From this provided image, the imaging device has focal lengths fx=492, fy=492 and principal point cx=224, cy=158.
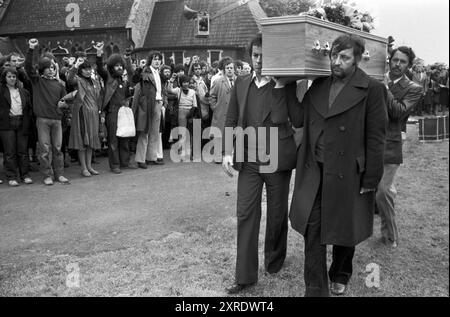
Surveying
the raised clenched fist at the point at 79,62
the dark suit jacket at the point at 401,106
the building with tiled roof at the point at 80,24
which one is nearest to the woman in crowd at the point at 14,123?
the raised clenched fist at the point at 79,62

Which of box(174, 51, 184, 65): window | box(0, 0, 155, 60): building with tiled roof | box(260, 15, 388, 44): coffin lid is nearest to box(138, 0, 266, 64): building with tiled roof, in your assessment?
box(174, 51, 184, 65): window

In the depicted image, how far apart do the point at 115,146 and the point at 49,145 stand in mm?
A: 1553

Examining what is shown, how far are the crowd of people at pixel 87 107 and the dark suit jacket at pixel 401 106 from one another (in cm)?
532

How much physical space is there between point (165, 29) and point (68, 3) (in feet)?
30.2

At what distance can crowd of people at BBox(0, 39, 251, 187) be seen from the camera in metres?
8.44

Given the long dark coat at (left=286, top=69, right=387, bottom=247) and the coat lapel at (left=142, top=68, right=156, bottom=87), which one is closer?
the long dark coat at (left=286, top=69, right=387, bottom=247)

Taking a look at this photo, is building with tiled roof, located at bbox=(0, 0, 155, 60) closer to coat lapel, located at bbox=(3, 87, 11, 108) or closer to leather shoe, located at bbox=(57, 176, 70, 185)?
coat lapel, located at bbox=(3, 87, 11, 108)

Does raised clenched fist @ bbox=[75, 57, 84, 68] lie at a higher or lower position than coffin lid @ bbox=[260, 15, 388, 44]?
higher

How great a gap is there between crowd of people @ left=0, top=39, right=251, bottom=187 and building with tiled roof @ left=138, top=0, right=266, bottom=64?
74.8ft

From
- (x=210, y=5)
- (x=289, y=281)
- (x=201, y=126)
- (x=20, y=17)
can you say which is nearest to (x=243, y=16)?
(x=210, y=5)

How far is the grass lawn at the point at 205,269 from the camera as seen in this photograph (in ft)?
14.4

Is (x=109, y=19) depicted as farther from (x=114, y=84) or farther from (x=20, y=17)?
(x=114, y=84)

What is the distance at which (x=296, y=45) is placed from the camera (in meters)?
3.96

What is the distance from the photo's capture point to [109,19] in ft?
116
